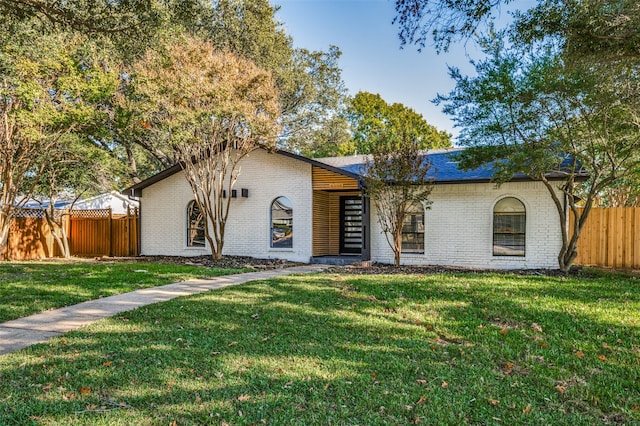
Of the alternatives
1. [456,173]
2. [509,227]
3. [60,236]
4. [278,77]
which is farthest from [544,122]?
[60,236]

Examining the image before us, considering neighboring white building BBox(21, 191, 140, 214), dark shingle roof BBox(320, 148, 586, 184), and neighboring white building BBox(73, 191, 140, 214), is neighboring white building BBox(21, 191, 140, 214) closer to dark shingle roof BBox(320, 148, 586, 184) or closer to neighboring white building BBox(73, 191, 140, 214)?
neighboring white building BBox(73, 191, 140, 214)

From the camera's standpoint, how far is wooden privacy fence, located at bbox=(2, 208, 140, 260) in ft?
52.7

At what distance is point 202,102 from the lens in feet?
38.2

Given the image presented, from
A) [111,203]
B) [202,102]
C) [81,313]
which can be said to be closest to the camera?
[81,313]

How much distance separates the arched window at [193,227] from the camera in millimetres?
15414

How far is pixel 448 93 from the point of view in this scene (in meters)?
11.0

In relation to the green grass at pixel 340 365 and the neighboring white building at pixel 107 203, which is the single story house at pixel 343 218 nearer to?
the green grass at pixel 340 365

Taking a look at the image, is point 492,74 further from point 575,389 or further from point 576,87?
point 575,389

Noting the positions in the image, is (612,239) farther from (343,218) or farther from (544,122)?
(343,218)

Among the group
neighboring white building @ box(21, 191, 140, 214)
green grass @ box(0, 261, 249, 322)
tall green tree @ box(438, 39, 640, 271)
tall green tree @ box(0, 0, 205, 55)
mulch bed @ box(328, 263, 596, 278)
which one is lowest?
mulch bed @ box(328, 263, 596, 278)

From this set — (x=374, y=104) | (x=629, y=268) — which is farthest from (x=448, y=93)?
(x=374, y=104)

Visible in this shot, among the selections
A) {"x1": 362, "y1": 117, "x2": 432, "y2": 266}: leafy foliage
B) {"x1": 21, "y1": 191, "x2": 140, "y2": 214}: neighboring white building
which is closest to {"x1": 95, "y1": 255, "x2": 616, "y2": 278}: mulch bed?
{"x1": 362, "y1": 117, "x2": 432, "y2": 266}: leafy foliage

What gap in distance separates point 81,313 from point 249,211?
343 inches

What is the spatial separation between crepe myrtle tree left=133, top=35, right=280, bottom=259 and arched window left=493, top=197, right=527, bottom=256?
700cm
